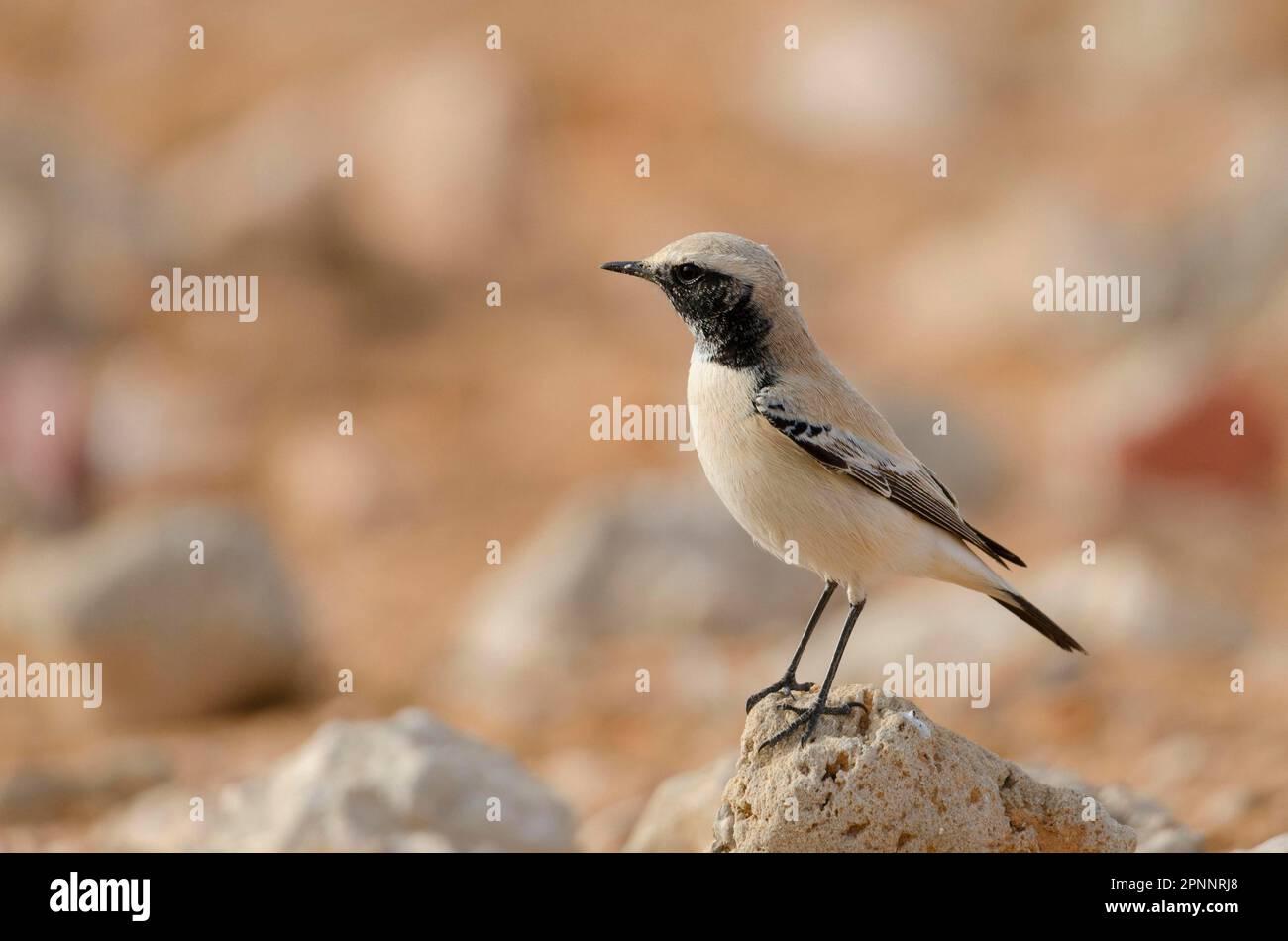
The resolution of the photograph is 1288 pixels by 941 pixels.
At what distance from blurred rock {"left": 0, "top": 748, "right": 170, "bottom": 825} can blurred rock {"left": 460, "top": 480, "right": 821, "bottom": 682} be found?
156 inches

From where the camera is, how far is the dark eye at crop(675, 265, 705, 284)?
761 cm

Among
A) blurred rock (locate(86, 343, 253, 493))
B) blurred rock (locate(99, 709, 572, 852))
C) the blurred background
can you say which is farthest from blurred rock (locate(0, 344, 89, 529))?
blurred rock (locate(99, 709, 572, 852))

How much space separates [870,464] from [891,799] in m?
1.65

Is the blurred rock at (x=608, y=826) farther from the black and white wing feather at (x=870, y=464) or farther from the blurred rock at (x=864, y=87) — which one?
the blurred rock at (x=864, y=87)

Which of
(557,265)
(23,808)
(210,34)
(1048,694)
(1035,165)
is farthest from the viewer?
(210,34)

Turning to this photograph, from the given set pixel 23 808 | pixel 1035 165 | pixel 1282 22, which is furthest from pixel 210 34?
pixel 23 808

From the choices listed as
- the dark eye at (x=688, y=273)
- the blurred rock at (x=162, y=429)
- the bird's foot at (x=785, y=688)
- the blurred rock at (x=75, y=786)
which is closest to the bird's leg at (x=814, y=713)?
the bird's foot at (x=785, y=688)

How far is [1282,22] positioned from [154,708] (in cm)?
2631

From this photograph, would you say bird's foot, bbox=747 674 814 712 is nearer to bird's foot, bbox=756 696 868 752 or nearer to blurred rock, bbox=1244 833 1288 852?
bird's foot, bbox=756 696 868 752

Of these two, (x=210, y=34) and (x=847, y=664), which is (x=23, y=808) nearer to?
(x=847, y=664)

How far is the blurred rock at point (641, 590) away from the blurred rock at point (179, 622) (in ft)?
7.10

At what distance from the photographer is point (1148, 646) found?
13531 millimetres

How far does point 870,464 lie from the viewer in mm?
7758

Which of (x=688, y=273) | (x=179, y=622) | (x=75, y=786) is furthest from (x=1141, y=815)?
(x=179, y=622)
